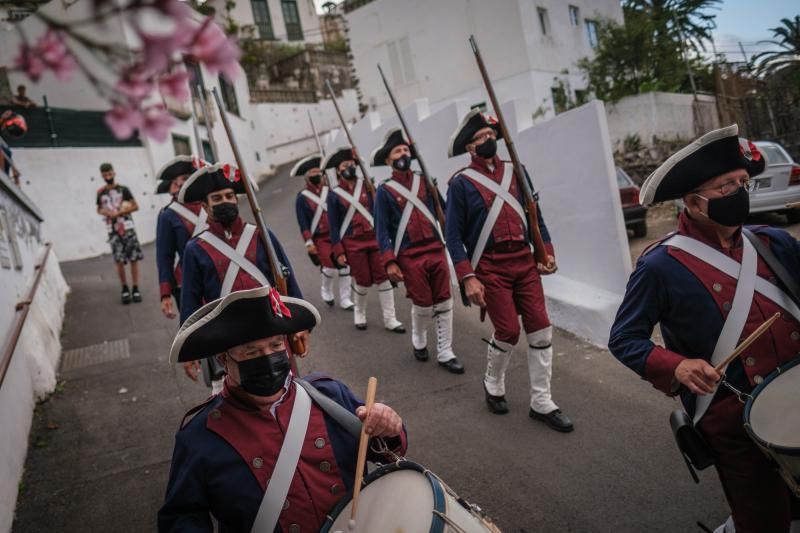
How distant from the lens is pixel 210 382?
4.50 metres

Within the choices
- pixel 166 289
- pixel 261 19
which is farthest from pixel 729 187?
pixel 166 289

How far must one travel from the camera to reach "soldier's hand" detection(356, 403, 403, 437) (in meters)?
2.14

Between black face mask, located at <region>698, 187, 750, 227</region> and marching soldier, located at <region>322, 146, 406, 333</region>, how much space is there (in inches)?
207

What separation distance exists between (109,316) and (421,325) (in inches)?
218

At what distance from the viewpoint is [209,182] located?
413cm

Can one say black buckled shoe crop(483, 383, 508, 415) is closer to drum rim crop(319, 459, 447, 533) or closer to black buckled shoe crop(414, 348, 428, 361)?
black buckled shoe crop(414, 348, 428, 361)

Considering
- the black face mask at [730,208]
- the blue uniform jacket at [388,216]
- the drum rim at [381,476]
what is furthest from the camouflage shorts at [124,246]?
the black face mask at [730,208]

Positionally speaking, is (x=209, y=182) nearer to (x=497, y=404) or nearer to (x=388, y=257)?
(x=388, y=257)

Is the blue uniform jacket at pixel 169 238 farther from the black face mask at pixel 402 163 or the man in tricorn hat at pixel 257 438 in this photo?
the man in tricorn hat at pixel 257 438

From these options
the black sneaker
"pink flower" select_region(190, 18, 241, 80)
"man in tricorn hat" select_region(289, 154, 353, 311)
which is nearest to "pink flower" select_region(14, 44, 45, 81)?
"pink flower" select_region(190, 18, 241, 80)

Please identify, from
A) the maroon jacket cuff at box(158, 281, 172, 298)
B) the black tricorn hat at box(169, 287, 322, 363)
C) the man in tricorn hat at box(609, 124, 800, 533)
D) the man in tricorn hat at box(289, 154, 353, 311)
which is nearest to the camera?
the black tricorn hat at box(169, 287, 322, 363)

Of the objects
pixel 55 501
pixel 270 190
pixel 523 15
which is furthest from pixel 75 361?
pixel 270 190

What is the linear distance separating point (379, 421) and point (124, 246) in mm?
8394

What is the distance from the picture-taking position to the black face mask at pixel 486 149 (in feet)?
15.4
